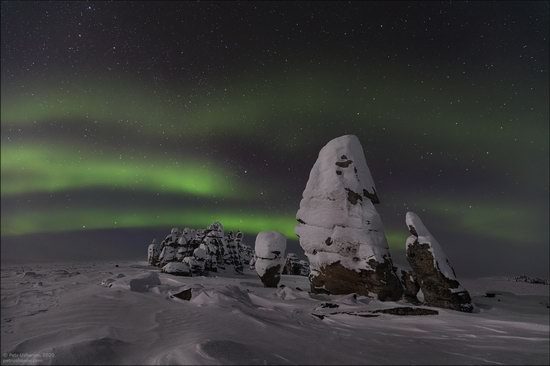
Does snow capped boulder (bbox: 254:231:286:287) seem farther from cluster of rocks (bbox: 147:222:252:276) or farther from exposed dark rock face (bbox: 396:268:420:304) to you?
cluster of rocks (bbox: 147:222:252:276)

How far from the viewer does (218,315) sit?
7492mm

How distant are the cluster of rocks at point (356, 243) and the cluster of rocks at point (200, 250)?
19.5m

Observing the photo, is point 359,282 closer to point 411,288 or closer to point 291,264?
point 411,288

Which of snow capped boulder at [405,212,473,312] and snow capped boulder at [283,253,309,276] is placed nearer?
snow capped boulder at [405,212,473,312]

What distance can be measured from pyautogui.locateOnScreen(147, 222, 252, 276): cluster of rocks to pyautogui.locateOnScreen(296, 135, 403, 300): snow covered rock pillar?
1940 cm

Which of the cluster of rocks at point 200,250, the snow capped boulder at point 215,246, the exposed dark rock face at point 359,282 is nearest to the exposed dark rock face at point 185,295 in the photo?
the exposed dark rock face at point 359,282

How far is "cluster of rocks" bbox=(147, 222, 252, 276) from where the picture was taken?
34.6m

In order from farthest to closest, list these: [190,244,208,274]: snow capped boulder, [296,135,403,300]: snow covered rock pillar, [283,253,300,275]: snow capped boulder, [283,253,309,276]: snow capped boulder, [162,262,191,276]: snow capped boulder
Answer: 1. [283,253,309,276]: snow capped boulder
2. [283,253,300,275]: snow capped boulder
3. [190,244,208,274]: snow capped boulder
4. [162,262,191,276]: snow capped boulder
5. [296,135,403,300]: snow covered rock pillar

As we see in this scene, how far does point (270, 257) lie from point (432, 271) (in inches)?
484

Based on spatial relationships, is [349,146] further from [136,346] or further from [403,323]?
[136,346]

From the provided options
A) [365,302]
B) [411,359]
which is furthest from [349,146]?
[411,359]

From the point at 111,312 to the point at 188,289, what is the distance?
4.01m

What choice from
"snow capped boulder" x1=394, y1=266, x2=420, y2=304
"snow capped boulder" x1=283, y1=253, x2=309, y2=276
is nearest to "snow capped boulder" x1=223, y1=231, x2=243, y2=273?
"snow capped boulder" x1=283, y1=253, x2=309, y2=276

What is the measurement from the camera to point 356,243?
→ 16.0 meters
